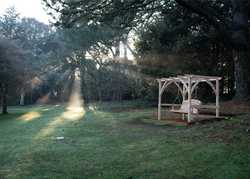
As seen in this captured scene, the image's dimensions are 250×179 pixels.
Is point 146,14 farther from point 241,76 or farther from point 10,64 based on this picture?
point 10,64

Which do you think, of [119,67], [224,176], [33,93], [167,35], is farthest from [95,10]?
Result: [33,93]

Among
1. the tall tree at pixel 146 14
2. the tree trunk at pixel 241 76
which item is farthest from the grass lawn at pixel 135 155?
the tree trunk at pixel 241 76

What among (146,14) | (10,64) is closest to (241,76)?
(146,14)

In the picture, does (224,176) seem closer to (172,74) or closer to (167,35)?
(167,35)

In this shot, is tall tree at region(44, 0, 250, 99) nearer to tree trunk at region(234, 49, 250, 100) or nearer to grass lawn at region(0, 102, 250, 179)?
grass lawn at region(0, 102, 250, 179)

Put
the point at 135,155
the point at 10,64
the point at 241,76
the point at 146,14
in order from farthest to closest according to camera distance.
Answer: the point at 10,64
the point at 241,76
the point at 146,14
the point at 135,155

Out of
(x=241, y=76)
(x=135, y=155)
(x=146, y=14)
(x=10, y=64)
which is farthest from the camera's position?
(x=10, y=64)

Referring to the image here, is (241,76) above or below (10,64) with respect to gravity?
A: below

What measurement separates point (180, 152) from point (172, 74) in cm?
1282

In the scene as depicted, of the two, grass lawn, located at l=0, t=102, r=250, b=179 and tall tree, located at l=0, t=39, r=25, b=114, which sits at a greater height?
tall tree, located at l=0, t=39, r=25, b=114

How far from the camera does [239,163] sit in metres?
4.84

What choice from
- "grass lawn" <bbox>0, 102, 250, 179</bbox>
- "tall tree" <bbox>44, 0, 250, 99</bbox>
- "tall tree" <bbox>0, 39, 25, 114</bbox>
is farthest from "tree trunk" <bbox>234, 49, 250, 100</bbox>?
"tall tree" <bbox>0, 39, 25, 114</bbox>

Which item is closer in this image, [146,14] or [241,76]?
[146,14]

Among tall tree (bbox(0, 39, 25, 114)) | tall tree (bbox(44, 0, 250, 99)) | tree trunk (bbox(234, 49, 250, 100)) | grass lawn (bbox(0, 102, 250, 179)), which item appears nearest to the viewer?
grass lawn (bbox(0, 102, 250, 179))
